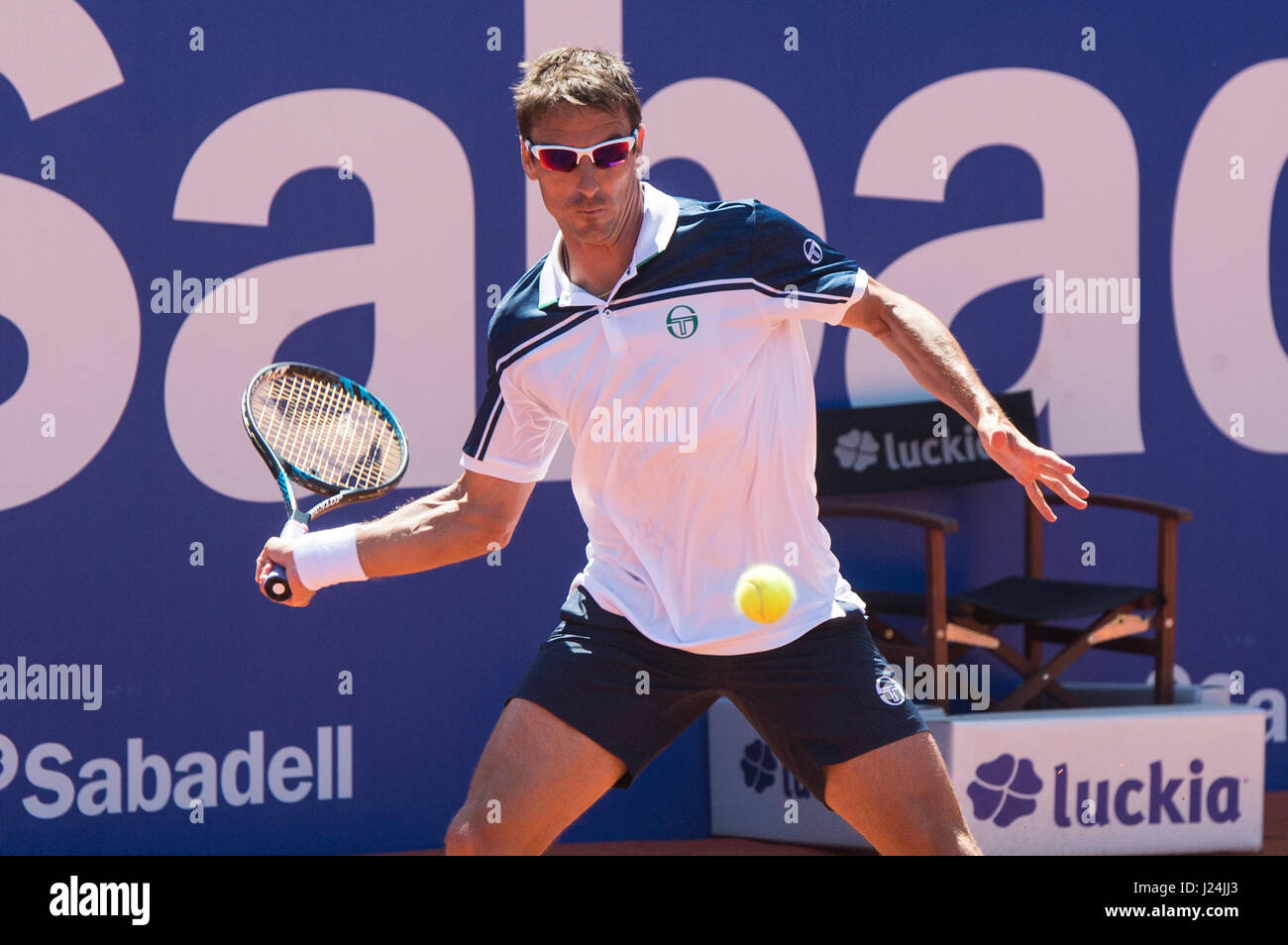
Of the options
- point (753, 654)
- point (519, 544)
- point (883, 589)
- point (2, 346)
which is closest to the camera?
point (753, 654)

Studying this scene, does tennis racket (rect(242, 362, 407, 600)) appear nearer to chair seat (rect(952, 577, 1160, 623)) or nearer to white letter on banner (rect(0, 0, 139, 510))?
white letter on banner (rect(0, 0, 139, 510))

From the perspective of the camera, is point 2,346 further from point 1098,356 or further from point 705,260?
point 1098,356

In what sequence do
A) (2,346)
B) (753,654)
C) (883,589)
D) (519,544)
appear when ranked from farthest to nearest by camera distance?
(883,589), (519,544), (2,346), (753,654)

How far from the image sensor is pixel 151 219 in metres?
5.02

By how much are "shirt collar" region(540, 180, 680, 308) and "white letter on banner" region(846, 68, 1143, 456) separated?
2417mm

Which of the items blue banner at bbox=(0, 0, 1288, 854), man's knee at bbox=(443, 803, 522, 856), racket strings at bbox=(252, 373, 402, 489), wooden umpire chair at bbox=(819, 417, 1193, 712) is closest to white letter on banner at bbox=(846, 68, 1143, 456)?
blue banner at bbox=(0, 0, 1288, 854)

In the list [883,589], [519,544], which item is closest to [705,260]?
[519,544]

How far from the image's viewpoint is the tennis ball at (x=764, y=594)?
316 cm

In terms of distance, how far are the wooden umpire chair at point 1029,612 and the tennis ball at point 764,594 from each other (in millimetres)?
1953

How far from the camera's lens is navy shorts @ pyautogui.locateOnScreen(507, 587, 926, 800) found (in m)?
3.13

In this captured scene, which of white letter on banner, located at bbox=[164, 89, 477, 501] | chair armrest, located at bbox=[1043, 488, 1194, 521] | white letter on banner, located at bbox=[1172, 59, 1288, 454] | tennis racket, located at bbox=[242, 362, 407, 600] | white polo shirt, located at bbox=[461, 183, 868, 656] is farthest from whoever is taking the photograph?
white letter on banner, located at bbox=[1172, 59, 1288, 454]

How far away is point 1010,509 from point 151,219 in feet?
9.96

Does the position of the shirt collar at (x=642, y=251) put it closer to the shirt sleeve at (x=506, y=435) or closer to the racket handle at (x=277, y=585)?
the shirt sleeve at (x=506, y=435)

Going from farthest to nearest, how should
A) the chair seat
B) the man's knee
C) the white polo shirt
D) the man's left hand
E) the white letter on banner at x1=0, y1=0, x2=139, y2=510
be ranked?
the chair seat
the white letter on banner at x1=0, y1=0, x2=139, y2=510
the white polo shirt
the man's knee
the man's left hand
